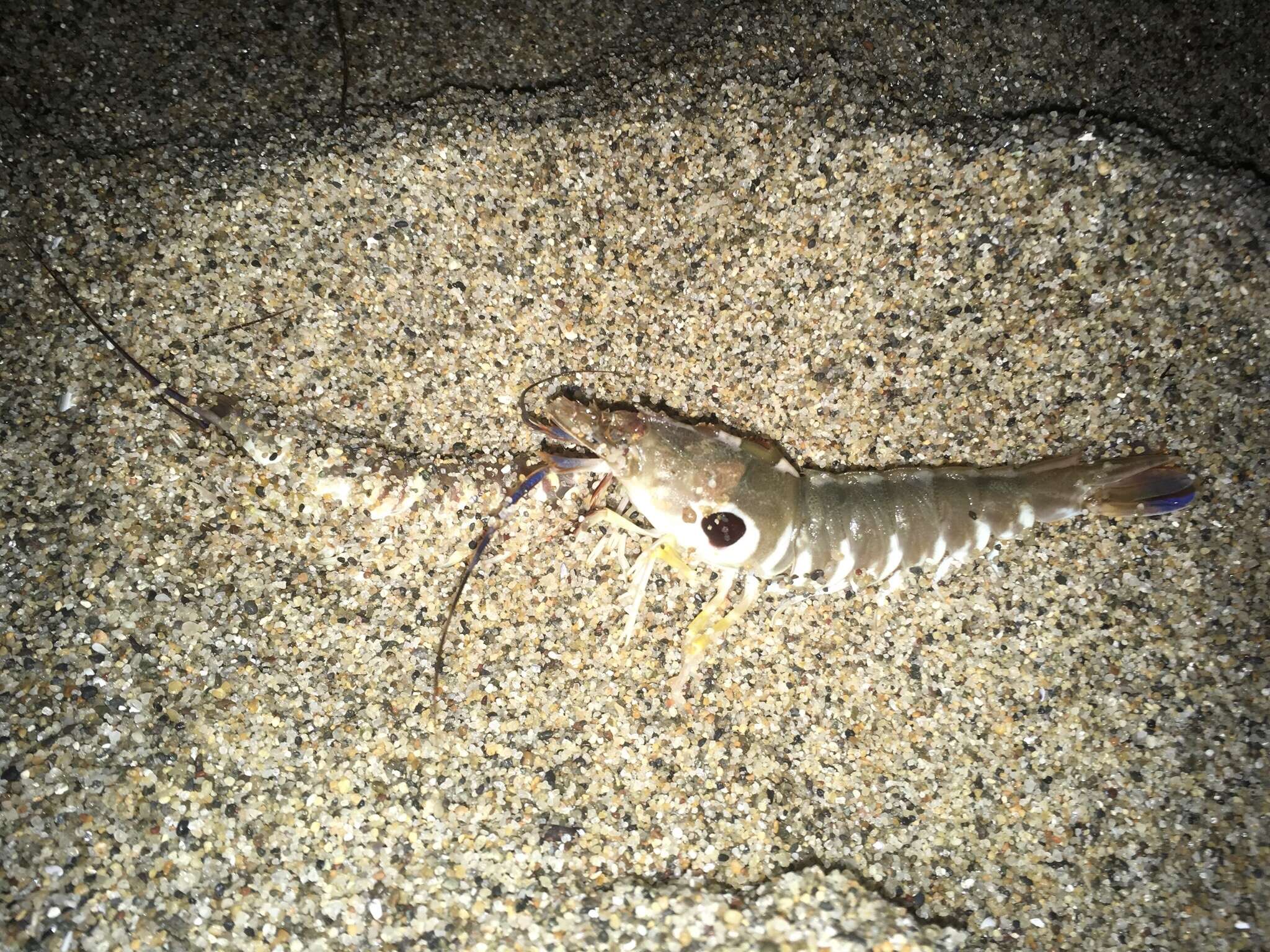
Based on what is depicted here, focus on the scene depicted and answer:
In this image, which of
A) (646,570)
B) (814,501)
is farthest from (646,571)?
(814,501)

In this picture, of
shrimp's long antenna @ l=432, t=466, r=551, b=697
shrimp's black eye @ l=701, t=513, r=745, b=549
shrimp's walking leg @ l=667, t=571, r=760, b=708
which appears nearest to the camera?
shrimp's long antenna @ l=432, t=466, r=551, b=697

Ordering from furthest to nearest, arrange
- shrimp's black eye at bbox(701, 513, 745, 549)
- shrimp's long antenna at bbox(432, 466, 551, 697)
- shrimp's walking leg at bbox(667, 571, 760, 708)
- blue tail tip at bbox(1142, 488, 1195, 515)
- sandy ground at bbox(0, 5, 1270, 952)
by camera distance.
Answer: shrimp's black eye at bbox(701, 513, 745, 549), blue tail tip at bbox(1142, 488, 1195, 515), shrimp's walking leg at bbox(667, 571, 760, 708), shrimp's long antenna at bbox(432, 466, 551, 697), sandy ground at bbox(0, 5, 1270, 952)

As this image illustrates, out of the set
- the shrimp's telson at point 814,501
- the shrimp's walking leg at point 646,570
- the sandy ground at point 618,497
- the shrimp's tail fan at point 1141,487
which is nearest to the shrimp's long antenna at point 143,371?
the sandy ground at point 618,497

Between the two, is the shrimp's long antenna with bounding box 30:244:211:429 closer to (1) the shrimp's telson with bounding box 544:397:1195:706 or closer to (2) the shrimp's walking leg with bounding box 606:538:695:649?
(1) the shrimp's telson with bounding box 544:397:1195:706

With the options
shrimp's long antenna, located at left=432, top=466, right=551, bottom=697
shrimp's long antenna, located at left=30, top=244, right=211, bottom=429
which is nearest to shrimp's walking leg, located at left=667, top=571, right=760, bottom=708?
shrimp's long antenna, located at left=432, top=466, right=551, bottom=697

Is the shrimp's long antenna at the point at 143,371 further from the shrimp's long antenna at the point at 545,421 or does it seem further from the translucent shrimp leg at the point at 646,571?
the translucent shrimp leg at the point at 646,571

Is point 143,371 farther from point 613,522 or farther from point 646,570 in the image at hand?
point 646,570
